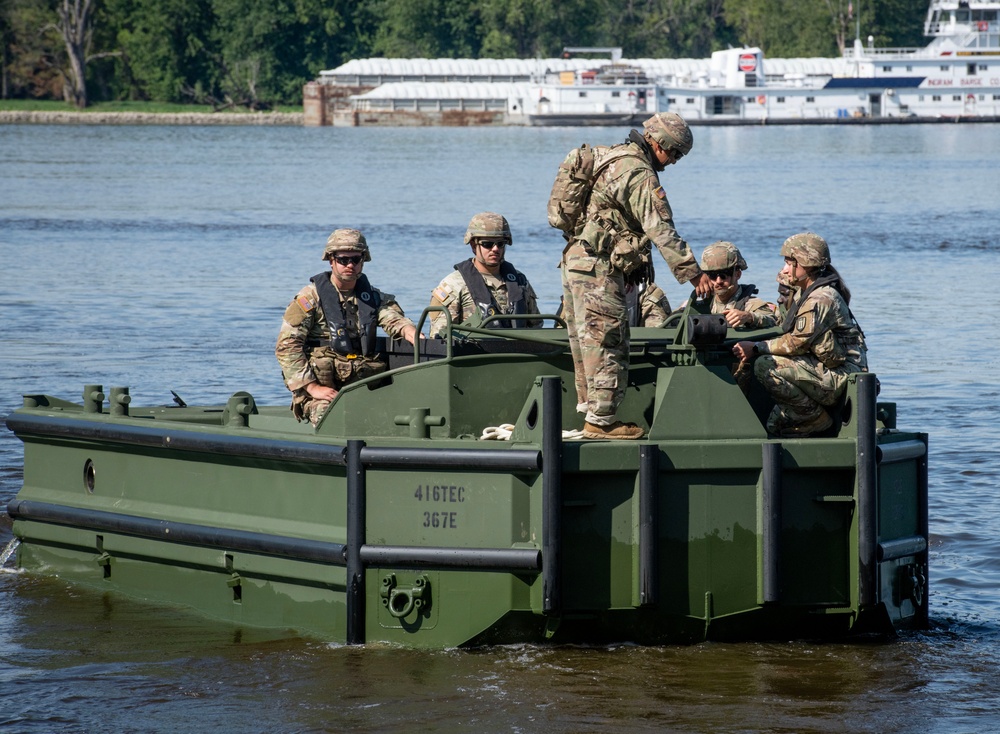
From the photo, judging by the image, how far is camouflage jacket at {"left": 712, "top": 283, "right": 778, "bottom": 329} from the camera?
795 cm

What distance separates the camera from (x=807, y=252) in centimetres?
757

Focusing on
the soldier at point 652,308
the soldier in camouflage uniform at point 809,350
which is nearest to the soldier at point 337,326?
the soldier at point 652,308

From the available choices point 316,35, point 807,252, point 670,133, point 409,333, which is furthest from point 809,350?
point 316,35

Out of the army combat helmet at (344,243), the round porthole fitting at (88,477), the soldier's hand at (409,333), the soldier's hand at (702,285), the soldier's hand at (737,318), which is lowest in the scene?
the round porthole fitting at (88,477)

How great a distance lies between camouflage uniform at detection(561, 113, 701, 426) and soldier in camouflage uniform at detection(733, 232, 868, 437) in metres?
0.49

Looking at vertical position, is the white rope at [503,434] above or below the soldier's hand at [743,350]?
below

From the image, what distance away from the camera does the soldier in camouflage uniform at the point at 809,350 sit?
7.34 metres

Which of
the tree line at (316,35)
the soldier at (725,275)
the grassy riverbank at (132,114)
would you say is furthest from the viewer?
the tree line at (316,35)

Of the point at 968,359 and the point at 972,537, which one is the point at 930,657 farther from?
the point at 968,359

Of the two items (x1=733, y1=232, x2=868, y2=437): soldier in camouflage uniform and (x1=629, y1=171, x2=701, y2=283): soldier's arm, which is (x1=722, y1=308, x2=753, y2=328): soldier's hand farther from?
(x1=629, y1=171, x2=701, y2=283): soldier's arm

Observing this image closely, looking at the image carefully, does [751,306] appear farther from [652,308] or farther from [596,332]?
[596,332]

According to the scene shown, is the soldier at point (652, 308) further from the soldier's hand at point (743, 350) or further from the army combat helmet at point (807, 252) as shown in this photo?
the soldier's hand at point (743, 350)

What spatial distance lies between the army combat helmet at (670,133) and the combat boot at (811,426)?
120cm

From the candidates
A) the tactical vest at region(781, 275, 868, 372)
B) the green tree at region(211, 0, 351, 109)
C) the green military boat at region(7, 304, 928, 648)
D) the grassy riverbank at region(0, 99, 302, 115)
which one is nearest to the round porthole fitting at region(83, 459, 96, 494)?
the green military boat at region(7, 304, 928, 648)
